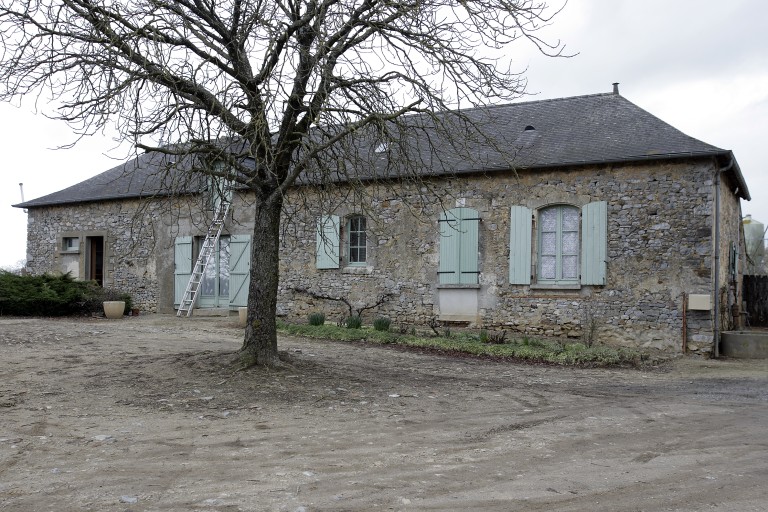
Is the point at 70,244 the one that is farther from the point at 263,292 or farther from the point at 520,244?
the point at 263,292

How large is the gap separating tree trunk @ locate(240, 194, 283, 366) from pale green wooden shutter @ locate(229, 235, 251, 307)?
26.0 ft

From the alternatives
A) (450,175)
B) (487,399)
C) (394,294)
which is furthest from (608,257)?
(487,399)

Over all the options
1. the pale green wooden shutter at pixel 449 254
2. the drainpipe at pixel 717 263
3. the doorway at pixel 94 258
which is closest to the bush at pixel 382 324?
the pale green wooden shutter at pixel 449 254

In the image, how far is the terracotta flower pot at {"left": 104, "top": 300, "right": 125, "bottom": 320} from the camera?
15133 millimetres

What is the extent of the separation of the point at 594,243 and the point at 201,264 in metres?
9.56

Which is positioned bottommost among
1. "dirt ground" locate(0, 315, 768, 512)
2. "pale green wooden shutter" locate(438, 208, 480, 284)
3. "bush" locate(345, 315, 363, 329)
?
"dirt ground" locate(0, 315, 768, 512)

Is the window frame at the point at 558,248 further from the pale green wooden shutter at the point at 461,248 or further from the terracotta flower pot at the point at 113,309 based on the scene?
the terracotta flower pot at the point at 113,309

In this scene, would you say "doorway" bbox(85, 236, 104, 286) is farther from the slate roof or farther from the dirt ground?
the dirt ground

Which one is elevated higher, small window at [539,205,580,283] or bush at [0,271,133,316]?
small window at [539,205,580,283]

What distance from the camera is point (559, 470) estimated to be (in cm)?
433

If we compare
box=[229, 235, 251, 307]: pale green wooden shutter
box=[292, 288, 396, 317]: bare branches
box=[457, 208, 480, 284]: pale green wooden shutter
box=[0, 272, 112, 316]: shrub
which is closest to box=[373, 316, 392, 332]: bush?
box=[292, 288, 396, 317]: bare branches

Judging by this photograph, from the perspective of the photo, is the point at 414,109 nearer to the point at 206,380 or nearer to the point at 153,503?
the point at 206,380

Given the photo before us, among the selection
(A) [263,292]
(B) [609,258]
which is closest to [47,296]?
(A) [263,292]

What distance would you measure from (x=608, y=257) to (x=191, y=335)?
7.78m
